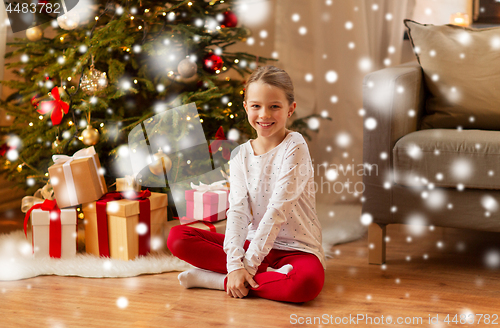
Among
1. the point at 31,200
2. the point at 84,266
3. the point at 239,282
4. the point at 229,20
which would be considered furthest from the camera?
the point at 229,20

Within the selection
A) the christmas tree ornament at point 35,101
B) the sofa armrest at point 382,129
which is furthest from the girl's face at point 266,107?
the christmas tree ornament at point 35,101

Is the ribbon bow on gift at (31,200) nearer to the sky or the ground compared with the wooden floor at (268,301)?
nearer to the sky

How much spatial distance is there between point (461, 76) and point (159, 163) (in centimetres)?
107

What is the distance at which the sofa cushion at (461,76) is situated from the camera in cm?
160

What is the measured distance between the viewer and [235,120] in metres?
1.87

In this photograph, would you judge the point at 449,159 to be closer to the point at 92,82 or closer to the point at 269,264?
the point at 269,264

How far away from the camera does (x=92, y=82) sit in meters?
1.60

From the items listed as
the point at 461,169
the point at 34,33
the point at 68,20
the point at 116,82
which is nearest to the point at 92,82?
the point at 116,82

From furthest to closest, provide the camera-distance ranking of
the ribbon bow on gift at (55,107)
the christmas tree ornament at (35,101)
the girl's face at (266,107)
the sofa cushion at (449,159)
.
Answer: the christmas tree ornament at (35,101)
the ribbon bow on gift at (55,107)
the sofa cushion at (449,159)
the girl's face at (266,107)

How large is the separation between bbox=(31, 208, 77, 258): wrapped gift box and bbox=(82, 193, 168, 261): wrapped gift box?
51mm

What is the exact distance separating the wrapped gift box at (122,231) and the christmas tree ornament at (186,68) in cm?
46

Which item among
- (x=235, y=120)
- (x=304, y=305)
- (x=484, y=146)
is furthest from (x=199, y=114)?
(x=484, y=146)

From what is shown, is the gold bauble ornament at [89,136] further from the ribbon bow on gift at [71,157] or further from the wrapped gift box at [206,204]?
the wrapped gift box at [206,204]

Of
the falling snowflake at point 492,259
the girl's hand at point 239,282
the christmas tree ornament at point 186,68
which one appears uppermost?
the christmas tree ornament at point 186,68
